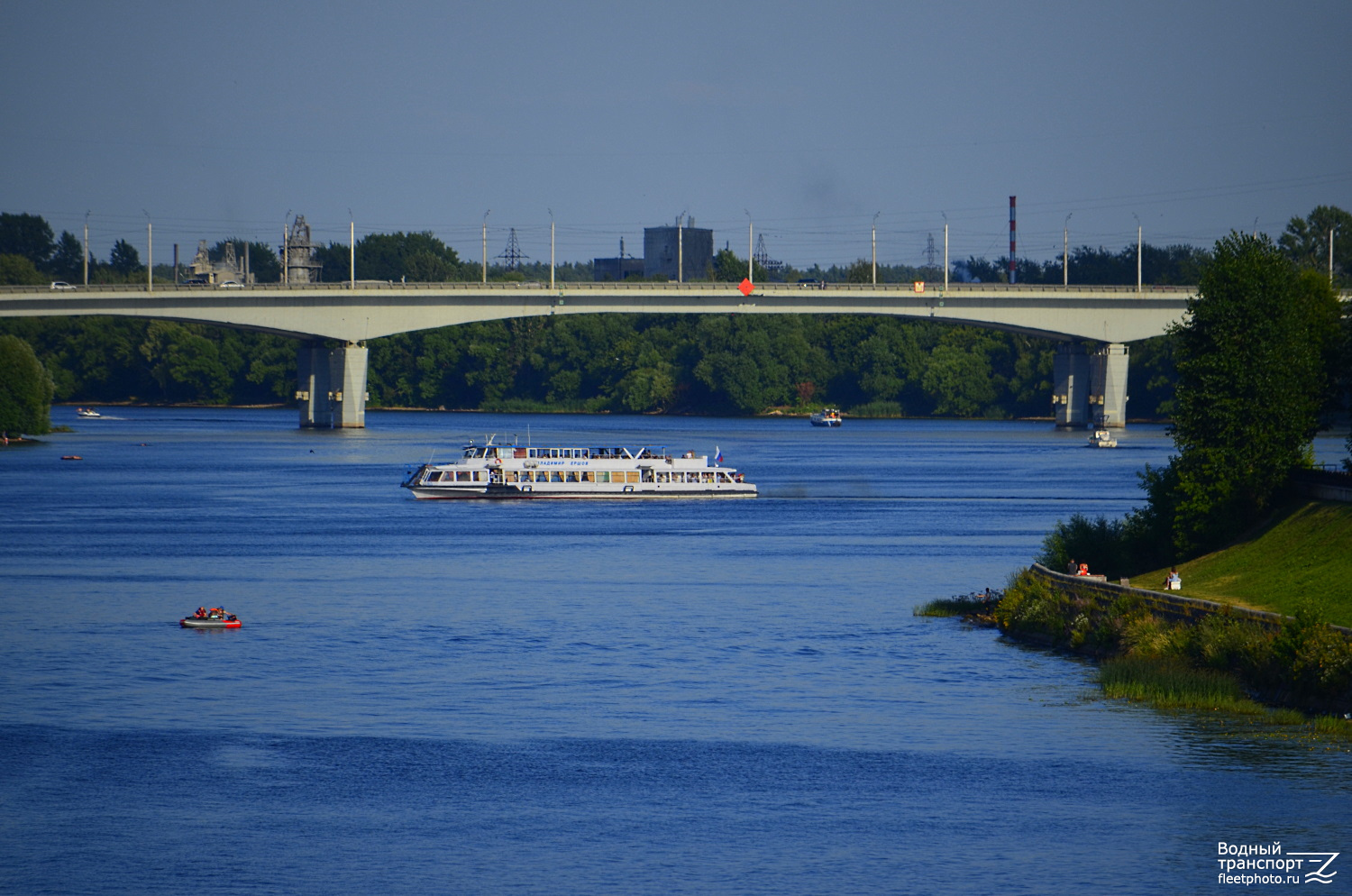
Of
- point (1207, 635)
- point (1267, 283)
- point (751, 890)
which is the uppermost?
point (1267, 283)

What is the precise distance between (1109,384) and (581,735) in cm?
13259

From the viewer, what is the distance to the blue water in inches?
1305

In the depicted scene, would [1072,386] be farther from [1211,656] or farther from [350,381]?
[1211,656]

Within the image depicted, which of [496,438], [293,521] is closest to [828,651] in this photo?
[293,521]

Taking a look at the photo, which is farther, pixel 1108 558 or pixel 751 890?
pixel 1108 558

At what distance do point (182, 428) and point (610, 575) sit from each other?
413 ft

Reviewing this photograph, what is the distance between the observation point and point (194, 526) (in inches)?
3595

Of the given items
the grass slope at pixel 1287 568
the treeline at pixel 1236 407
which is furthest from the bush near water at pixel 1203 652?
the treeline at pixel 1236 407

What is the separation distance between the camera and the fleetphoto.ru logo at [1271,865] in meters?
32.1

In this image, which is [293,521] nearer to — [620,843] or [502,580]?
[502,580]

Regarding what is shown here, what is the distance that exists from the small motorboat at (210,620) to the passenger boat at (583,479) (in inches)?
2038

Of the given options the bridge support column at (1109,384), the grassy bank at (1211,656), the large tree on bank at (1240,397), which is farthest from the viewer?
the bridge support column at (1109,384)

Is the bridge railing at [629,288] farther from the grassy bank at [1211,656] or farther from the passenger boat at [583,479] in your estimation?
the grassy bank at [1211,656]

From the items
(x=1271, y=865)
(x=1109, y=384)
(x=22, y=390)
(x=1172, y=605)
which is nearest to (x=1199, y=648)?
(x=1172, y=605)
